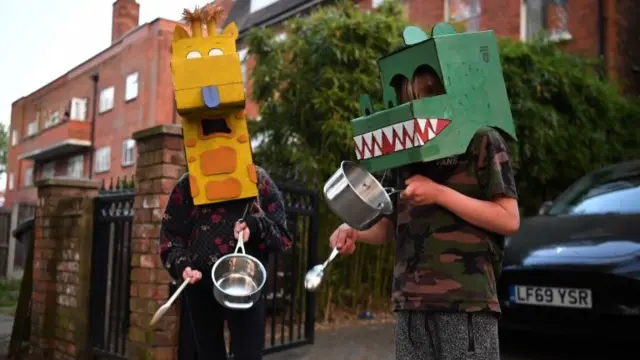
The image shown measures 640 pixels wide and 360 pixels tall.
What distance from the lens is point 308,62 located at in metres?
6.80

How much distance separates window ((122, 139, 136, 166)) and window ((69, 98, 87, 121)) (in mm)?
4842

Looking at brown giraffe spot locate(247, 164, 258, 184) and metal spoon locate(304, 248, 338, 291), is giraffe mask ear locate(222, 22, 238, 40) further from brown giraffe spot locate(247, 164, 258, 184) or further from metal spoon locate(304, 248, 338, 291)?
metal spoon locate(304, 248, 338, 291)

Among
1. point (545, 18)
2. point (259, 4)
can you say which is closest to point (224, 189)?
point (545, 18)

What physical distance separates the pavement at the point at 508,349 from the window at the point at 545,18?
7969 mm

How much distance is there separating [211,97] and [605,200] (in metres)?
3.56

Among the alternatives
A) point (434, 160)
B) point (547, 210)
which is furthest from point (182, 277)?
point (547, 210)

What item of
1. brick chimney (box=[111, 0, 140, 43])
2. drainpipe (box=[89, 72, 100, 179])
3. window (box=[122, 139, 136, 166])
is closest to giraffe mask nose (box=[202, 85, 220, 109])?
window (box=[122, 139, 136, 166])

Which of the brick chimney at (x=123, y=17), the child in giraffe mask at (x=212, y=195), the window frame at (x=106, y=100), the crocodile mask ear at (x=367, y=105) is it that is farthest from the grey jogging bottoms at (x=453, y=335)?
the brick chimney at (x=123, y=17)

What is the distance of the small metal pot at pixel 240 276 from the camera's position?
2.38 m

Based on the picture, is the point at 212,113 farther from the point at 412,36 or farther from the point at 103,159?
the point at 103,159

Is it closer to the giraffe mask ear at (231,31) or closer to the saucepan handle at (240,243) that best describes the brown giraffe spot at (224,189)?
the saucepan handle at (240,243)

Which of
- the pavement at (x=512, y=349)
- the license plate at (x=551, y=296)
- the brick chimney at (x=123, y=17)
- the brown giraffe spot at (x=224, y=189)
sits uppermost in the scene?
the brick chimney at (x=123, y=17)

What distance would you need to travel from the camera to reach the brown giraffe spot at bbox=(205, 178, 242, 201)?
2.68 metres

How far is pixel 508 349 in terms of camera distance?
4.72m
